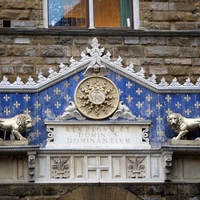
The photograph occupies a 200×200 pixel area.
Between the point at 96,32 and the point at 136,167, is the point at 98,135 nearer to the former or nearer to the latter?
the point at 136,167

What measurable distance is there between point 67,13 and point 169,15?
1.79m

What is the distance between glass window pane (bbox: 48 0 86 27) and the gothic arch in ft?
9.80

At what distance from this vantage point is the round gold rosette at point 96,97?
14742 mm

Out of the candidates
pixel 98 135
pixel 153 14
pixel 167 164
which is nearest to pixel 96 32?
pixel 153 14

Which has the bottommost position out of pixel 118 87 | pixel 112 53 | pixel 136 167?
pixel 136 167

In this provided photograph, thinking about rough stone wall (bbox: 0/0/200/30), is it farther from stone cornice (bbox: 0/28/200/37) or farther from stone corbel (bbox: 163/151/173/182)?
stone corbel (bbox: 163/151/173/182)

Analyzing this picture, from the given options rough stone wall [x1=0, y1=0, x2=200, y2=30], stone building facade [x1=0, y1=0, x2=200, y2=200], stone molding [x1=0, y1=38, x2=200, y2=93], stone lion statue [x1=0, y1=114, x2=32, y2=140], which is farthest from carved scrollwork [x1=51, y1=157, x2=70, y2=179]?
rough stone wall [x1=0, y1=0, x2=200, y2=30]

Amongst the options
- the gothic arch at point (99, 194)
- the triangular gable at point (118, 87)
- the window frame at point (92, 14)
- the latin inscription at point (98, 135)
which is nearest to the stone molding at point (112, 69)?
the triangular gable at point (118, 87)

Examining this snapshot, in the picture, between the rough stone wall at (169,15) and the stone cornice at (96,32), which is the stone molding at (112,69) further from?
the rough stone wall at (169,15)

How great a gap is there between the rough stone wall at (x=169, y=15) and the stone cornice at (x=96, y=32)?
0.16 m

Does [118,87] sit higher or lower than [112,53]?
lower

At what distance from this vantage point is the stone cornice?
592 inches

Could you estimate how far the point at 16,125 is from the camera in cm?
1430

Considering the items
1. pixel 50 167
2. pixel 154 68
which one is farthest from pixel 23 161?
pixel 154 68
